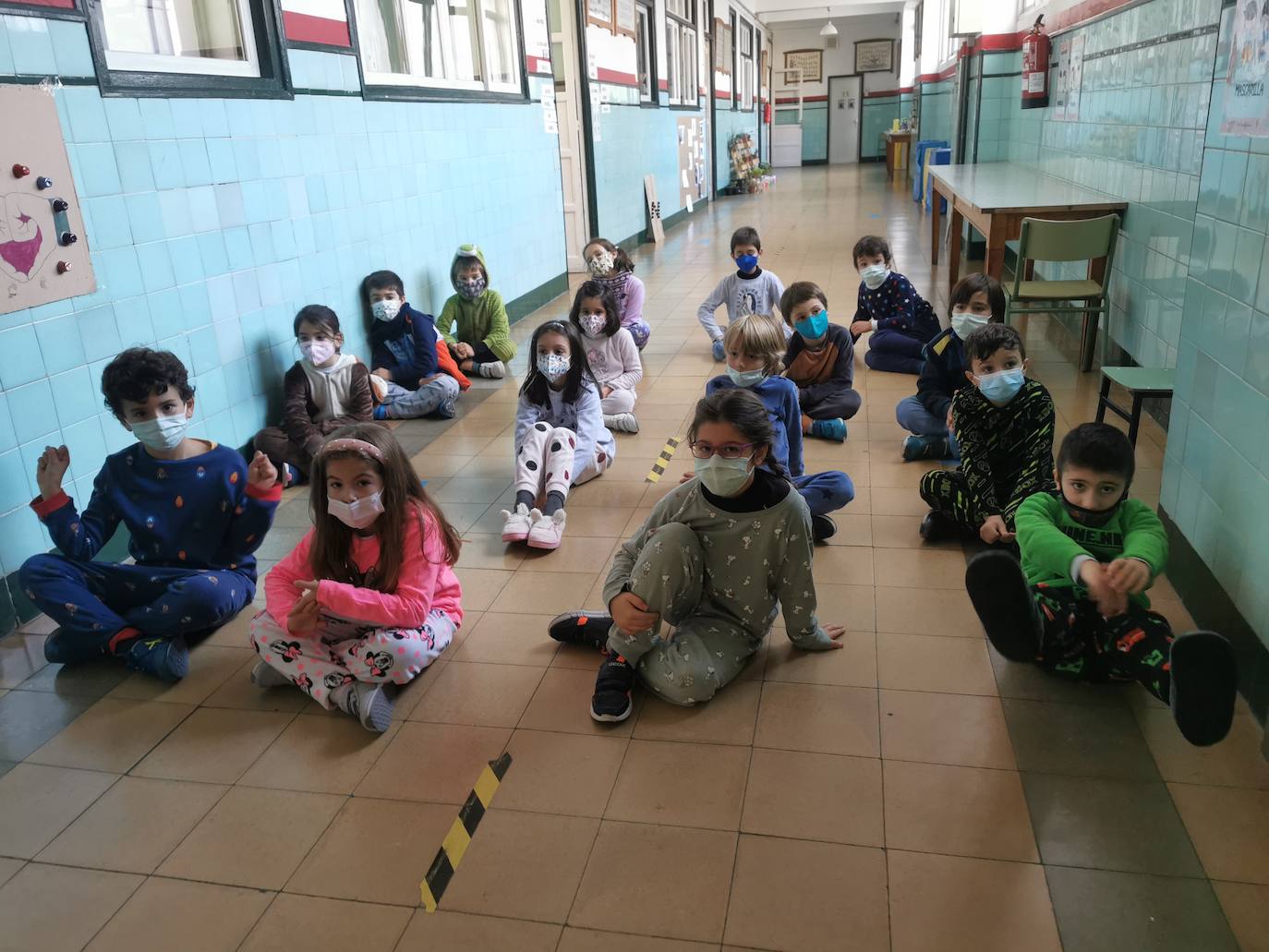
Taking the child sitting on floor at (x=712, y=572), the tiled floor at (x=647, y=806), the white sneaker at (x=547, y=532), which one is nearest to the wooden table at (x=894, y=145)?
the white sneaker at (x=547, y=532)

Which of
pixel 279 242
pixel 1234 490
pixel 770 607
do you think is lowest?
pixel 770 607

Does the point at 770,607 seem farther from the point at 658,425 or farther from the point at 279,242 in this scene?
the point at 279,242

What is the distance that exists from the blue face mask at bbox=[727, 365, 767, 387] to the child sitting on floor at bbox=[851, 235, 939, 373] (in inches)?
87.8

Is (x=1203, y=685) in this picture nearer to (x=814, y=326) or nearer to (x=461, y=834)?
(x=461, y=834)

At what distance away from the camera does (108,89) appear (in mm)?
3350

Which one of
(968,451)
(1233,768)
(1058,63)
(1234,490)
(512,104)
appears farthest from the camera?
(1058,63)

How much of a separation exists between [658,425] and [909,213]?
10.5 metres

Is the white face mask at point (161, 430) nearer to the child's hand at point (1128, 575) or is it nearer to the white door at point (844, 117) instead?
the child's hand at point (1128, 575)

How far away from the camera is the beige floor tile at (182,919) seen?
72.2 inches

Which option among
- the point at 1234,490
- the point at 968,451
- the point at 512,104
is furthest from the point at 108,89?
the point at 512,104

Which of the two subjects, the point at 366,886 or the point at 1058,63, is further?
the point at 1058,63

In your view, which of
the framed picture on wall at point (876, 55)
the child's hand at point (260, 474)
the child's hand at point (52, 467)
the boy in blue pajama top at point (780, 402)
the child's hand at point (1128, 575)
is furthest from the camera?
the framed picture on wall at point (876, 55)

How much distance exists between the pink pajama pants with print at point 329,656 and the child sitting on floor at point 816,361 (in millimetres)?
2611

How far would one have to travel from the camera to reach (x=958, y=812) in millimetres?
2053
